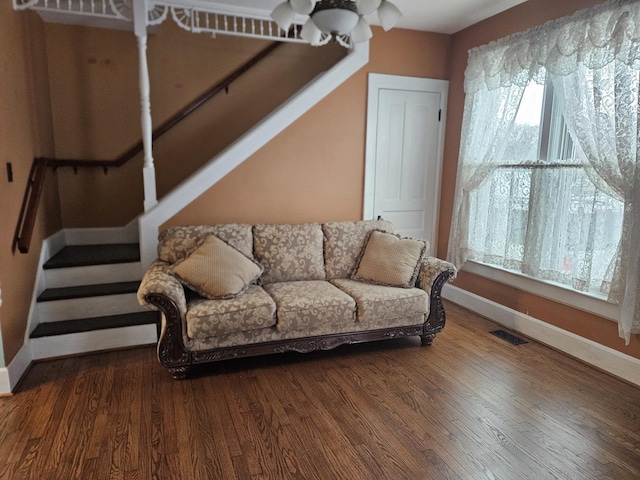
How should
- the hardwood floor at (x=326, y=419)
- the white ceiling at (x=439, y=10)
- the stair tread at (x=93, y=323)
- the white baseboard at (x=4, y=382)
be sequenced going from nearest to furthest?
the hardwood floor at (x=326, y=419) < the white baseboard at (x=4, y=382) < the stair tread at (x=93, y=323) < the white ceiling at (x=439, y=10)

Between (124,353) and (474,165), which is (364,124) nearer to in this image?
(474,165)

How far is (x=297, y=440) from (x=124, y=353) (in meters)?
1.69

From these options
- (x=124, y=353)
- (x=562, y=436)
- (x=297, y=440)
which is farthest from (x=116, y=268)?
(x=562, y=436)

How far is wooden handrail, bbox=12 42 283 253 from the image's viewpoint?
2.98m

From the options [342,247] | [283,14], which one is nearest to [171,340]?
[342,247]

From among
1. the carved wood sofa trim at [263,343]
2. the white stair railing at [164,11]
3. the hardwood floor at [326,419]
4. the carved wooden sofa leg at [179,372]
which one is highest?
the white stair railing at [164,11]

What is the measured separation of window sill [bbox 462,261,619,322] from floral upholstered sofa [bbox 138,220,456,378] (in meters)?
0.73

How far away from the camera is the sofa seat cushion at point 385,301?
301 cm

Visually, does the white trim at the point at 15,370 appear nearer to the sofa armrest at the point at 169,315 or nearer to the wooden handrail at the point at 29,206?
the wooden handrail at the point at 29,206

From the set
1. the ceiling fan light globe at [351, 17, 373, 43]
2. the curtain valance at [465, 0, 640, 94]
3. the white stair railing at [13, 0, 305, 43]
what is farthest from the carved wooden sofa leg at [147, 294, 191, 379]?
the curtain valance at [465, 0, 640, 94]

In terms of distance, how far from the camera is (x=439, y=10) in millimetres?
3625

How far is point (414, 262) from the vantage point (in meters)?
3.34

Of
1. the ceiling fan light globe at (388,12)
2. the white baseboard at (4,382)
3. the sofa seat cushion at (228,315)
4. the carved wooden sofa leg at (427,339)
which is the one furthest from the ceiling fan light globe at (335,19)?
the white baseboard at (4,382)

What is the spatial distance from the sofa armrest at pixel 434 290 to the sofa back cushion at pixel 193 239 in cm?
143
